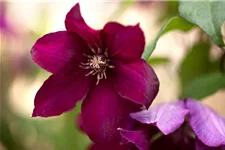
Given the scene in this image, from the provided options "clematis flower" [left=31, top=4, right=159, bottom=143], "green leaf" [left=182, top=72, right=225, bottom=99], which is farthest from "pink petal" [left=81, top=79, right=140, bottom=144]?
"green leaf" [left=182, top=72, right=225, bottom=99]

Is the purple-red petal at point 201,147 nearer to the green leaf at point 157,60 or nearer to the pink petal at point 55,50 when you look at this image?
the pink petal at point 55,50

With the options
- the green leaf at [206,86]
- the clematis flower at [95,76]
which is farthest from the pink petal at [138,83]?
the green leaf at [206,86]

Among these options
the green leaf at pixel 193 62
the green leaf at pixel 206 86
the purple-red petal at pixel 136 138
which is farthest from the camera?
the green leaf at pixel 193 62

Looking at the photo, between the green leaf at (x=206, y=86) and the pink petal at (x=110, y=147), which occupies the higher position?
the pink petal at (x=110, y=147)

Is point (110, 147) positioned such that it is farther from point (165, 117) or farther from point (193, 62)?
point (193, 62)

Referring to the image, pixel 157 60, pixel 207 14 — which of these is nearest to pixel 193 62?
pixel 157 60

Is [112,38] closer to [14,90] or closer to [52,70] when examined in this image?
[52,70]

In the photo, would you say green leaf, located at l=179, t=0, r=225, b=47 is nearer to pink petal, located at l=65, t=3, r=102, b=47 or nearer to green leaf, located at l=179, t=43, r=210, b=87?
pink petal, located at l=65, t=3, r=102, b=47
